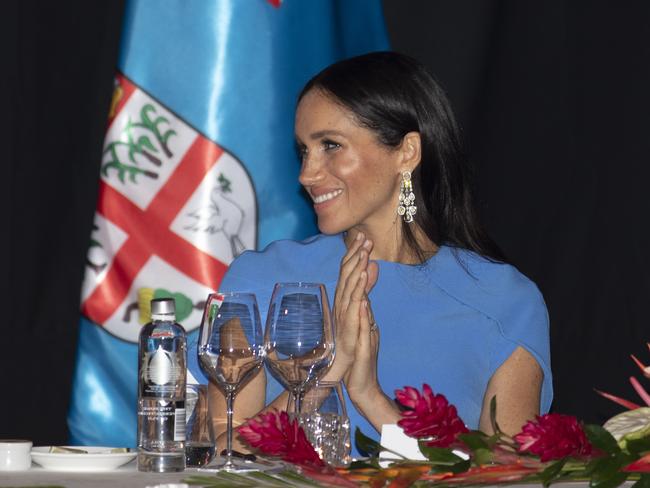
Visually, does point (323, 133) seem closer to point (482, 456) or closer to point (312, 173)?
point (312, 173)

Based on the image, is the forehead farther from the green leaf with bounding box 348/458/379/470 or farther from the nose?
the green leaf with bounding box 348/458/379/470

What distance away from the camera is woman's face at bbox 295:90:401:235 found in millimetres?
2375

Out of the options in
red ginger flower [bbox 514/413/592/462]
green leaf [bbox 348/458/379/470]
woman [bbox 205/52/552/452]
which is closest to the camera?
red ginger flower [bbox 514/413/592/462]

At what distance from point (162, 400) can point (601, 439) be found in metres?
0.59

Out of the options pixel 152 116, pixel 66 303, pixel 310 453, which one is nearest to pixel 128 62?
pixel 152 116

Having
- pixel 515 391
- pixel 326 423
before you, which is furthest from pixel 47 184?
pixel 326 423

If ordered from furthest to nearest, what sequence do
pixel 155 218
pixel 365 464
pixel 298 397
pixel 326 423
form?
pixel 155 218
pixel 298 397
pixel 326 423
pixel 365 464

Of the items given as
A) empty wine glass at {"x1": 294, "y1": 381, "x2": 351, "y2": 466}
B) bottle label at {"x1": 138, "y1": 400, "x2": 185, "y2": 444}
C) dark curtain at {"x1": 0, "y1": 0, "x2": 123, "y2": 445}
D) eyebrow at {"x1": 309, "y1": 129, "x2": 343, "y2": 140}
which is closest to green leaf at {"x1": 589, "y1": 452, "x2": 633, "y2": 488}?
empty wine glass at {"x1": 294, "y1": 381, "x2": 351, "y2": 466}

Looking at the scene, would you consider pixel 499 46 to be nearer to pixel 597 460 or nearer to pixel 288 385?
pixel 288 385

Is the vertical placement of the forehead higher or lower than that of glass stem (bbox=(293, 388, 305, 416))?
higher

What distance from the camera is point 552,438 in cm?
103

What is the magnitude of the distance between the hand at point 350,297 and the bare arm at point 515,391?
0.30m

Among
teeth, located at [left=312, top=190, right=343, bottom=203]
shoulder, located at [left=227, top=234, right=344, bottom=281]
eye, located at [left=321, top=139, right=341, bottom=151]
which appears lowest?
shoulder, located at [left=227, top=234, right=344, bottom=281]

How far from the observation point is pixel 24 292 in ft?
9.60
